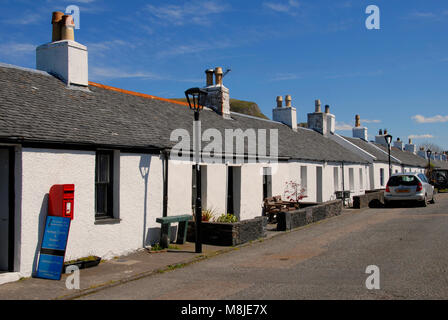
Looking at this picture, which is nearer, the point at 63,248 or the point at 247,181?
the point at 63,248

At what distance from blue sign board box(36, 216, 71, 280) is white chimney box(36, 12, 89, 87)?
17.1 feet

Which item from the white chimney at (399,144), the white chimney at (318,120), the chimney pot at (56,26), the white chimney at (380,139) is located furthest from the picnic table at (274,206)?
the white chimney at (399,144)

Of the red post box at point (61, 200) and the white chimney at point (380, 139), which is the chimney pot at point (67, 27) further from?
the white chimney at point (380, 139)

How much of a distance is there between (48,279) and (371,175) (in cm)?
2813

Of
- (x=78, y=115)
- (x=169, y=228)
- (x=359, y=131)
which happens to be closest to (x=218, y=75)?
(x=78, y=115)

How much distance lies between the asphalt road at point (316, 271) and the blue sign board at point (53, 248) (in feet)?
4.67

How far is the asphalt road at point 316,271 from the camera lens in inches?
263

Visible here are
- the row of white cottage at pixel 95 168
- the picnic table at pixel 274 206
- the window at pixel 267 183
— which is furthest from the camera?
the window at pixel 267 183

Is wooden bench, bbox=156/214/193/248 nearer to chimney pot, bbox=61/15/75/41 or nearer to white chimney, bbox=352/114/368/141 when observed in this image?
chimney pot, bbox=61/15/75/41

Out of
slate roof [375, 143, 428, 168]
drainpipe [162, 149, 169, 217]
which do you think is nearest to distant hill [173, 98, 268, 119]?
slate roof [375, 143, 428, 168]

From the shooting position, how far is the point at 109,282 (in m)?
7.62

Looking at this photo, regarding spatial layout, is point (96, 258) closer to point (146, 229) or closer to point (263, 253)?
point (146, 229)

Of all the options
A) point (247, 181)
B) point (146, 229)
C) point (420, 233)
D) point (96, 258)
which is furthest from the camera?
point (247, 181)
